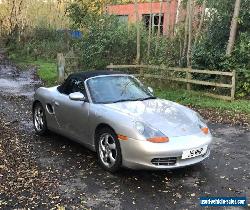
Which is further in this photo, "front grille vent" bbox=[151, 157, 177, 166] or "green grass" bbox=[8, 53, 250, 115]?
"green grass" bbox=[8, 53, 250, 115]

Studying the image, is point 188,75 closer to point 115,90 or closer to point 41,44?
point 115,90

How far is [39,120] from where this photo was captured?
878 centimetres

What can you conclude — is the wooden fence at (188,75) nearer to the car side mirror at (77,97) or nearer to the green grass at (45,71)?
the green grass at (45,71)

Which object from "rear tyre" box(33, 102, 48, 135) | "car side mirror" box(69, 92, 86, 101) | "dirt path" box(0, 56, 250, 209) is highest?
"car side mirror" box(69, 92, 86, 101)

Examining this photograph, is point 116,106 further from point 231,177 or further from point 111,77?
point 231,177

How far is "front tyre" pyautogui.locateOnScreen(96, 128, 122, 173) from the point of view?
6149mm

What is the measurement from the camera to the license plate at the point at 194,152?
5.88 metres

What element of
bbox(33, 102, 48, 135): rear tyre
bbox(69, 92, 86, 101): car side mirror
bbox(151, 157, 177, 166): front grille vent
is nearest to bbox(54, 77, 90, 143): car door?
bbox(69, 92, 86, 101): car side mirror

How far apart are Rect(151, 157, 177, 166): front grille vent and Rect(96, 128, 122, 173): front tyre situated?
1.91ft

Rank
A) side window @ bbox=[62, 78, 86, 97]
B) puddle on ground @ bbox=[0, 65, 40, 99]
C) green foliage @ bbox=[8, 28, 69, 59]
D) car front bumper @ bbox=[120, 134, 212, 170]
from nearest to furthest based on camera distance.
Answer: car front bumper @ bbox=[120, 134, 212, 170], side window @ bbox=[62, 78, 86, 97], puddle on ground @ bbox=[0, 65, 40, 99], green foliage @ bbox=[8, 28, 69, 59]

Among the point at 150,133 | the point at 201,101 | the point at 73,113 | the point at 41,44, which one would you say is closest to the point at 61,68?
the point at 201,101

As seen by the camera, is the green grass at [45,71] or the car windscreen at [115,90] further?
the green grass at [45,71]

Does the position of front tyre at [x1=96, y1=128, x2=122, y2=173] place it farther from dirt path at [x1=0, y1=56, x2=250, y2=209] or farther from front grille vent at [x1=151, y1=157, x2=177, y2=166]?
front grille vent at [x1=151, y1=157, x2=177, y2=166]

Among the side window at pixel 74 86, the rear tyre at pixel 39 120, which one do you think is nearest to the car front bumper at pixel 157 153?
the side window at pixel 74 86
